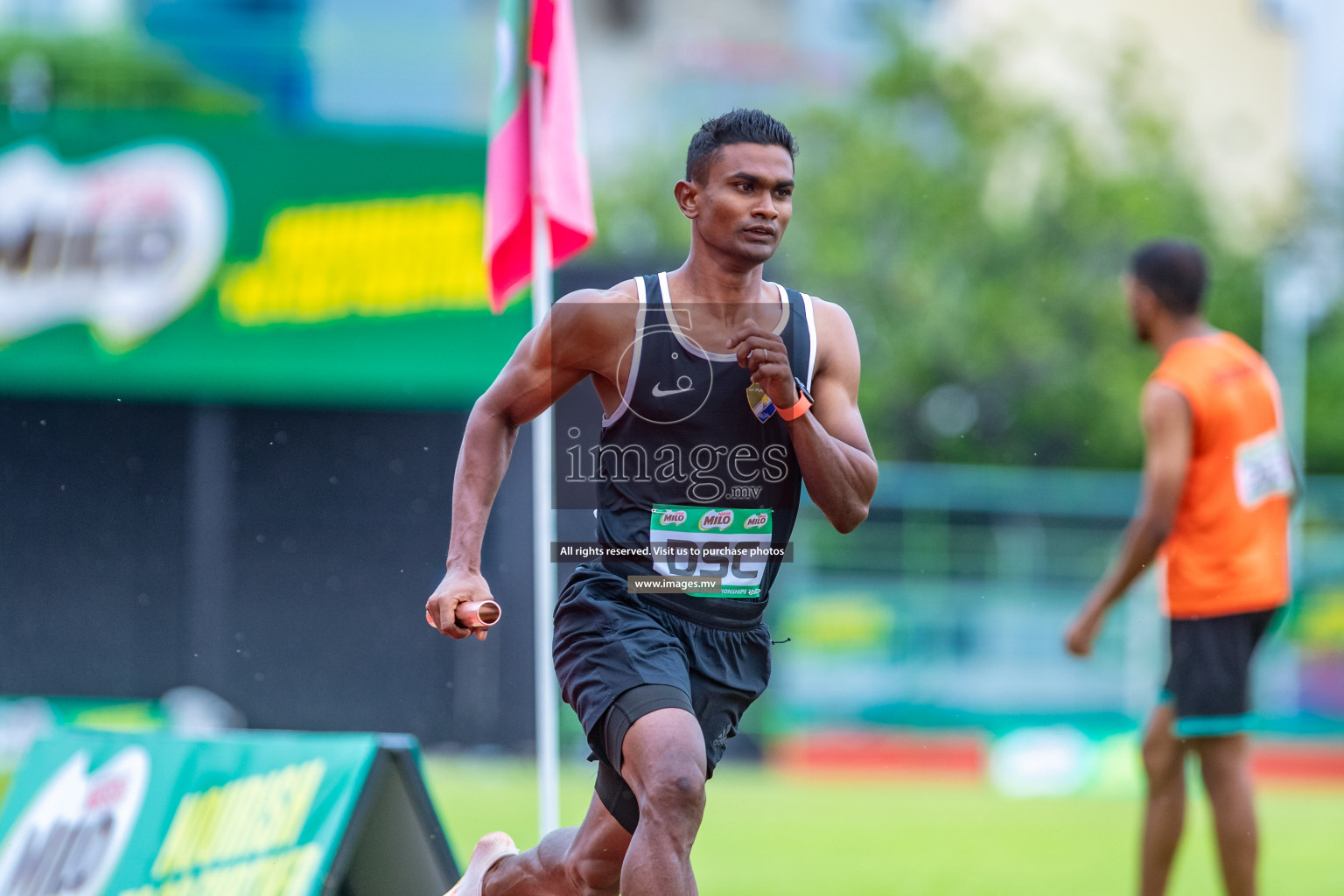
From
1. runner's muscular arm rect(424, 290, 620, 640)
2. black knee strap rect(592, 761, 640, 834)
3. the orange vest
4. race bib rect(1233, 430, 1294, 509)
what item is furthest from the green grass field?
runner's muscular arm rect(424, 290, 620, 640)

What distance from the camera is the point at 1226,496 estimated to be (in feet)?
18.4

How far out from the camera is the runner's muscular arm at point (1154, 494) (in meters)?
5.54

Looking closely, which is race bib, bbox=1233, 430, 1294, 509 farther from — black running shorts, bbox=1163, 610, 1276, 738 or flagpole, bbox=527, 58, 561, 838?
flagpole, bbox=527, 58, 561, 838

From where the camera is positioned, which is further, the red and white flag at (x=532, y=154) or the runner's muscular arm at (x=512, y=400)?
the red and white flag at (x=532, y=154)

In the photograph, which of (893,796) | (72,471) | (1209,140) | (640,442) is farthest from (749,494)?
(1209,140)

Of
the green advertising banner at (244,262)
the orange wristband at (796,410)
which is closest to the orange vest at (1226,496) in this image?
the orange wristband at (796,410)

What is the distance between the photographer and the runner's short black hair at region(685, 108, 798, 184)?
368cm

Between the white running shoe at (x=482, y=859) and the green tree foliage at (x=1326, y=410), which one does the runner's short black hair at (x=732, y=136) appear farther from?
the green tree foliage at (x=1326, y=410)

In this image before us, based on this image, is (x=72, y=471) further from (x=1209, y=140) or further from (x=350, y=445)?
(x=1209, y=140)

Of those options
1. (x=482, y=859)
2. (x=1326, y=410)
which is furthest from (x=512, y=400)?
(x=1326, y=410)

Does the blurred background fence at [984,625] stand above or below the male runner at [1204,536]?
below

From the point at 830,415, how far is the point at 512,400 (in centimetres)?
79

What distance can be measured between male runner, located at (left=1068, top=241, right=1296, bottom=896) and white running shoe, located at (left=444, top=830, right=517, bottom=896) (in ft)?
7.91

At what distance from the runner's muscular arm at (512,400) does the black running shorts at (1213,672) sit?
109 inches
